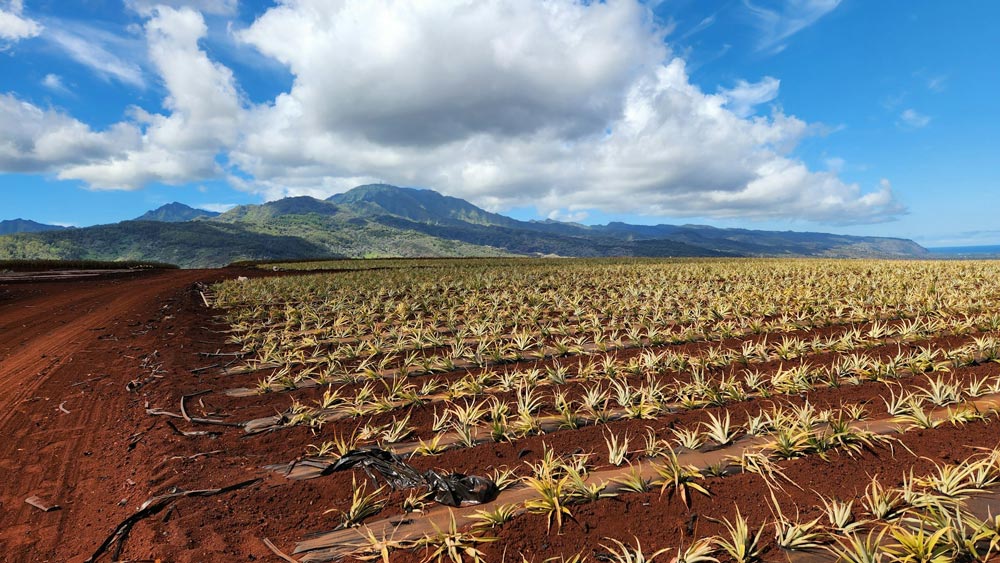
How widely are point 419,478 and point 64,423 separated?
572cm

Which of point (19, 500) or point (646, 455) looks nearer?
point (19, 500)

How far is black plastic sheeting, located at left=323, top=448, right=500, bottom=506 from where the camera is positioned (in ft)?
13.9

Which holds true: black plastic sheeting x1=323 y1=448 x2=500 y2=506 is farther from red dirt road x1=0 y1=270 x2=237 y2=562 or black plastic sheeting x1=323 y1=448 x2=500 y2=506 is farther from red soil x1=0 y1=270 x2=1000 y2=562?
red dirt road x1=0 y1=270 x2=237 y2=562

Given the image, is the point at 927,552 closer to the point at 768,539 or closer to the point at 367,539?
the point at 768,539

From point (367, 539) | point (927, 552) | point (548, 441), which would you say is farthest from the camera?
point (548, 441)

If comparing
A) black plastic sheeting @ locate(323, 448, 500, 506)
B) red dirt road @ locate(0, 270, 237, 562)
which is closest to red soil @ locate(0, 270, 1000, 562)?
red dirt road @ locate(0, 270, 237, 562)

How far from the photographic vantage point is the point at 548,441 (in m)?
5.49

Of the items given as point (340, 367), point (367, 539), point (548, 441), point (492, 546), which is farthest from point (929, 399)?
point (340, 367)

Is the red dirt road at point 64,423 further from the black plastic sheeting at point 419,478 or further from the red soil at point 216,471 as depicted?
the black plastic sheeting at point 419,478

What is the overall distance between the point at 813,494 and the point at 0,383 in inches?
496

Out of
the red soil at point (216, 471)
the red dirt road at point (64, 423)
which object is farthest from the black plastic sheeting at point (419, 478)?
the red dirt road at point (64, 423)

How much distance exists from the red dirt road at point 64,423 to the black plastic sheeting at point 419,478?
2.31 metres

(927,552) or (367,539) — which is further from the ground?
(927,552)

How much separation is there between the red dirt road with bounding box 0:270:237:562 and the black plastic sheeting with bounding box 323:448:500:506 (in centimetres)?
231
